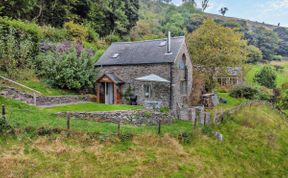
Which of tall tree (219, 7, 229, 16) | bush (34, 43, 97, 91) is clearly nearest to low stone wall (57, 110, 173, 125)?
bush (34, 43, 97, 91)

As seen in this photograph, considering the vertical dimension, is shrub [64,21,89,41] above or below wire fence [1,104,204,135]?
above

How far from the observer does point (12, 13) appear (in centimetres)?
3412

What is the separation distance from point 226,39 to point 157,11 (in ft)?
222

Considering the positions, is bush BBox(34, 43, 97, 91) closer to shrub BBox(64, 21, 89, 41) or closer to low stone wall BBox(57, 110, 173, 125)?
low stone wall BBox(57, 110, 173, 125)

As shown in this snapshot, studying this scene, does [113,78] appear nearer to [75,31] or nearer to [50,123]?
[50,123]

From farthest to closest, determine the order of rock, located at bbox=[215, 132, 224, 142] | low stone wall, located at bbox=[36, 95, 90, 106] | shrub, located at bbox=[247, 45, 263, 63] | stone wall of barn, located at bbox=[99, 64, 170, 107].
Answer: shrub, located at bbox=[247, 45, 263, 63], stone wall of barn, located at bbox=[99, 64, 170, 107], low stone wall, located at bbox=[36, 95, 90, 106], rock, located at bbox=[215, 132, 224, 142]

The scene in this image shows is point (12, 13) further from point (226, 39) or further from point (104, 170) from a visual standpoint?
point (104, 170)

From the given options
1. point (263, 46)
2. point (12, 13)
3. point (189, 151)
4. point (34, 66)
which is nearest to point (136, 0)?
point (12, 13)

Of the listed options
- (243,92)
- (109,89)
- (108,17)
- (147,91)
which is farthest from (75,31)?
(243,92)

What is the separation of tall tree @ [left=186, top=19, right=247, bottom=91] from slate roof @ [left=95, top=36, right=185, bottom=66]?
6752mm

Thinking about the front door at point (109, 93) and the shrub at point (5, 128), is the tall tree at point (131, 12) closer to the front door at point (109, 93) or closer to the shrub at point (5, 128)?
the front door at point (109, 93)

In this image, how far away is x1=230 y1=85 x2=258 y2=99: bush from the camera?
34.5m

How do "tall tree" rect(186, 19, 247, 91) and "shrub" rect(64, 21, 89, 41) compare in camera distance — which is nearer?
"tall tree" rect(186, 19, 247, 91)

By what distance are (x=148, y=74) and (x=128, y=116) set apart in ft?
21.8
